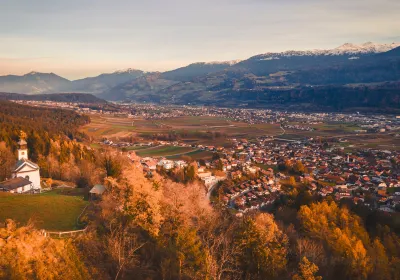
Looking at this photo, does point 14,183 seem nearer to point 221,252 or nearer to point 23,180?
point 23,180

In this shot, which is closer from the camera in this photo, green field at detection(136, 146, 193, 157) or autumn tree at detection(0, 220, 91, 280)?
autumn tree at detection(0, 220, 91, 280)

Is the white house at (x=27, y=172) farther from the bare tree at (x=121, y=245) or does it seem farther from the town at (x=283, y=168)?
the bare tree at (x=121, y=245)

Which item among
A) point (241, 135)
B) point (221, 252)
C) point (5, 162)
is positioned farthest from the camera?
point (241, 135)

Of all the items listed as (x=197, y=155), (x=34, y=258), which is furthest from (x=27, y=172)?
(x=197, y=155)

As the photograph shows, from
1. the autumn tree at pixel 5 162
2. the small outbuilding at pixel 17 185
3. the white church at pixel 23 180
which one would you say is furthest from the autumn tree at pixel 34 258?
the autumn tree at pixel 5 162

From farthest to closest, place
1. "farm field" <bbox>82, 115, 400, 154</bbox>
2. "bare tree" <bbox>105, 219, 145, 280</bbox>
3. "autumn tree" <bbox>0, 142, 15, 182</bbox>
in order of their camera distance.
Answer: "farm field" <bbox>82, 115, 400, 154</bbox>
"autumn tree" <bbox>0, 142, 15, 182</bbox>
"bare tree" <bbox>105, 219, 145, 280</bbox>

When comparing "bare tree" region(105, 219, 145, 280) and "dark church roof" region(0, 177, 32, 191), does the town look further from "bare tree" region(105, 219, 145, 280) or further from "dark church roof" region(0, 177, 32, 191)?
"bare tree" region(105, 219, 145, 280)

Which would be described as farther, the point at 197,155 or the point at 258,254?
the point at 197,155

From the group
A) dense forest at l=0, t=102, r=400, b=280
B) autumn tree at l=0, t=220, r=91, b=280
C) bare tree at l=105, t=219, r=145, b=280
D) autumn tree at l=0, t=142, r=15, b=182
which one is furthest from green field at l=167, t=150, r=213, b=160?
autumn tree at l=0, t=220, r=91, b=280
